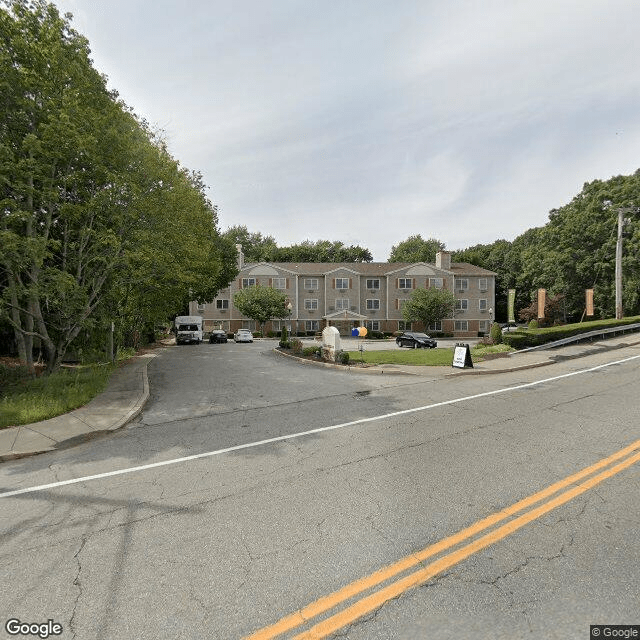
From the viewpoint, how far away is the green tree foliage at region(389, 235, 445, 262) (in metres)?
77.3

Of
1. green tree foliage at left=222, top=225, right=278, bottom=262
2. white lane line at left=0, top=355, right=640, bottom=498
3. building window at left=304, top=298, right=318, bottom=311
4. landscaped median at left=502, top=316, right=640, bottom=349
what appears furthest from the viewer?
green tree foliage at left=222, top=225, right=278, bottom=262

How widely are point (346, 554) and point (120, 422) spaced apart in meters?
6.84

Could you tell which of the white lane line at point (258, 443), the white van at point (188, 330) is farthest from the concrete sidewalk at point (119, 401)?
the white van at point (188, 330)

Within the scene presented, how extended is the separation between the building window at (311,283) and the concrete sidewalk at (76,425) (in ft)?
128

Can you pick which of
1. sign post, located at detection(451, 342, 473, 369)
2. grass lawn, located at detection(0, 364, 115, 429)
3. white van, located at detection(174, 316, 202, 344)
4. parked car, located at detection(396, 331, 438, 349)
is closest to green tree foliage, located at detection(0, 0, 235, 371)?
grass lawn, located at detection(0, 364, 115, 429)

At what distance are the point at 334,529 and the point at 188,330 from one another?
33.7m

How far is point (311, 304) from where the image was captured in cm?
5000

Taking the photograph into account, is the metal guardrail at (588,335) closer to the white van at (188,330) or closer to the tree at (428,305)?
the tree at (428,305)

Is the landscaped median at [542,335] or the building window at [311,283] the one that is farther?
the building window at [311,283]

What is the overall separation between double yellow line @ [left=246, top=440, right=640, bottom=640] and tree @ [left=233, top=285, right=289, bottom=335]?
40.9 m

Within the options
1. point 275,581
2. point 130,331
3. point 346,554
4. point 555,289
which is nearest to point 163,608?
point 275,581

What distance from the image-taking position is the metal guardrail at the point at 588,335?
764 inches

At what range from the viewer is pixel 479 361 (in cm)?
1641

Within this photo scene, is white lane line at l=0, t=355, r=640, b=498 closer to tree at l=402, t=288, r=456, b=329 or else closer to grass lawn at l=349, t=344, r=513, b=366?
grass lawn at l=349, t=344, r=513, b=366
